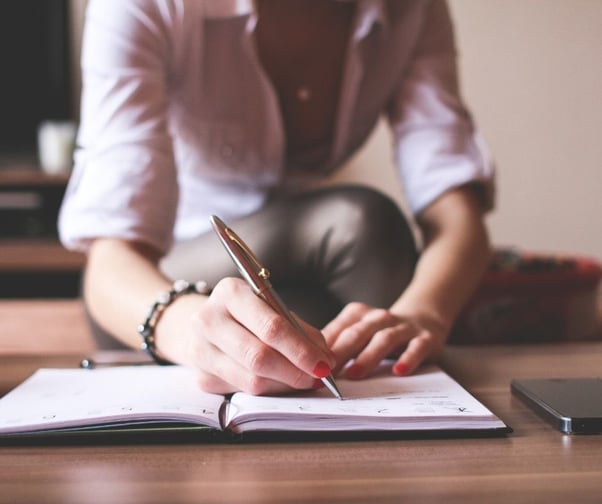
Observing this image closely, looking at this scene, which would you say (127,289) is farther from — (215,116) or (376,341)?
(215,116)

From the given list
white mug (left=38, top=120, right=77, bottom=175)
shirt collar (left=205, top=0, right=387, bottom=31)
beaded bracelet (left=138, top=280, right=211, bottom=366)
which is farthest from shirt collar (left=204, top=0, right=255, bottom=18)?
white mug (left=38, top=120, right=77, bottom=175)

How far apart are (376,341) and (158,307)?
20 centimetres

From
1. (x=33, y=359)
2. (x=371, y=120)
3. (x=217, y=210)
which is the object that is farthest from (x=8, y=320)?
(x=371, y=120)

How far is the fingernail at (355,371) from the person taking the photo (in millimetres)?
576

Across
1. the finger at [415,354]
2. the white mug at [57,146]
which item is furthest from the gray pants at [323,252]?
the white mug at [57,146]

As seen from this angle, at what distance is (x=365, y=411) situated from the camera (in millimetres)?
466

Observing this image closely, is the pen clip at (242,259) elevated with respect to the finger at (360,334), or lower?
elevated

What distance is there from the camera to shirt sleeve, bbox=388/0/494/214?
999mm

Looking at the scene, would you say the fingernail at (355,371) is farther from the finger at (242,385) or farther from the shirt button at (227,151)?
the shirt button at (227,151)

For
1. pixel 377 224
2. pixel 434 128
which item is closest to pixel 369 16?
pixel 434 128

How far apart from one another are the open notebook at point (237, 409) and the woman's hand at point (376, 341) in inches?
0.6

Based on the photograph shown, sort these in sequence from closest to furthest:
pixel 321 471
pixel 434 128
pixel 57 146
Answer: pixel 321 471
pixel 434 128
pixel 57 146

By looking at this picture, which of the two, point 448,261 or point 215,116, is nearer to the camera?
point 448,261

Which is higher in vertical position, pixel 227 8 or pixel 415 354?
pixel 227 8
